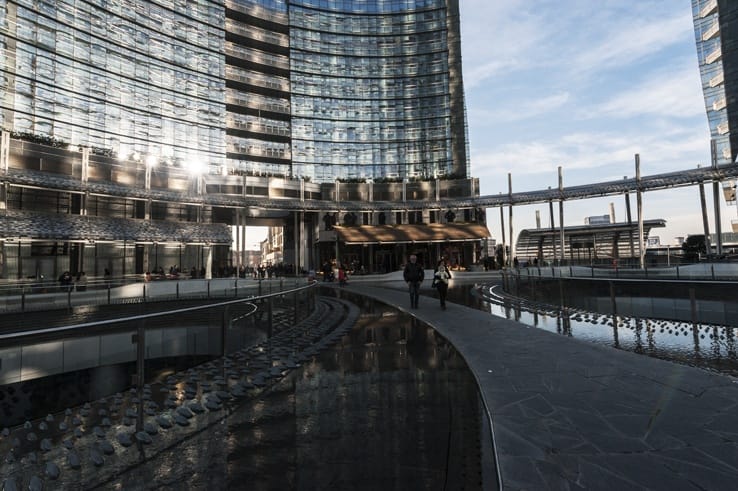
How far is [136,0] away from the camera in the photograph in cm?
4472

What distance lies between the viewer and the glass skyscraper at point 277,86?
1688 inches

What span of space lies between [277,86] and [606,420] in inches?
2420

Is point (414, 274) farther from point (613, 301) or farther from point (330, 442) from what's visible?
point (330, 442)

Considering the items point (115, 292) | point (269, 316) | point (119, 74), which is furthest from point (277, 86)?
point (269, 316)

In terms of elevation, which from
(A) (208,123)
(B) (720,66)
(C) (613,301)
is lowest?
(C) (613,301)

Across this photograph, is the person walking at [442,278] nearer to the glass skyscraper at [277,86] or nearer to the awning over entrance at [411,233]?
the awning over entrance at [411,233]

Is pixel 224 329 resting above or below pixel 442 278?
below

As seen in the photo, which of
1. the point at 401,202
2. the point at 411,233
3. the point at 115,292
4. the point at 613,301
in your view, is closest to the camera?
the point at 613,301

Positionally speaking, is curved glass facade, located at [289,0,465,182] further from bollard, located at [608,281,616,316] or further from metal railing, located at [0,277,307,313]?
bollard, located at [608,281,616,316]

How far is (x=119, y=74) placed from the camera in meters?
42.8

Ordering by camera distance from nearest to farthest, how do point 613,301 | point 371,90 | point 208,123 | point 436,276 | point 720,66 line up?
point 613,301
point 436,276
point 208,123
point 720,66
point 371,90

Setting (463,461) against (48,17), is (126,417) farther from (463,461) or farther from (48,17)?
(48,17)

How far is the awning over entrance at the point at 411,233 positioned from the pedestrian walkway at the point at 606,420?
39.4m

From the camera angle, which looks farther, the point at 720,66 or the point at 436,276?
the point at 720,66
